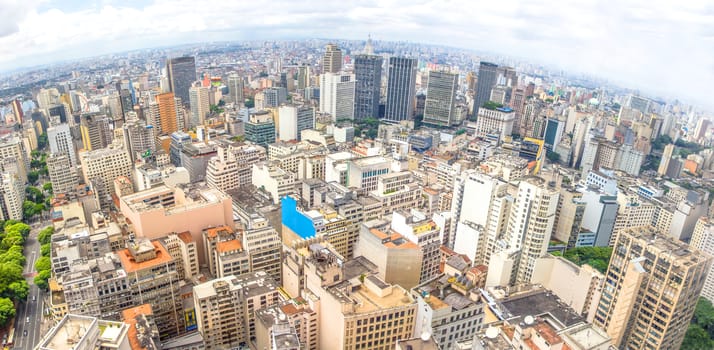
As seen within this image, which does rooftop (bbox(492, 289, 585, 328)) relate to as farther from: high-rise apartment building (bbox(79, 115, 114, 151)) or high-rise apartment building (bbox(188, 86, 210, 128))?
high-rise apartment building (bbox(188, 86, 210, 128))

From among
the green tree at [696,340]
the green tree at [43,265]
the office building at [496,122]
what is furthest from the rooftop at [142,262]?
the office building at [496,122]

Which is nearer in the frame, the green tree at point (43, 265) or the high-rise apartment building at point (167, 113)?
the green tree at point (43, 265)

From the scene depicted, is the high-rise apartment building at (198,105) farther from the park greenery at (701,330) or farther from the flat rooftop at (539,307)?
the park greenery at (701,330)

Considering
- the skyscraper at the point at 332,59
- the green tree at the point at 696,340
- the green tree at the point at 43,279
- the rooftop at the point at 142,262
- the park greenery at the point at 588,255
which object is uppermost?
the skyscraper at the point at 332,59

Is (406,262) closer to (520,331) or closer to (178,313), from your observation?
(520,331)

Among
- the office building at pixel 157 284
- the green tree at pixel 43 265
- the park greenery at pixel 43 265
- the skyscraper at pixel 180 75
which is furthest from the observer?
the skyscraper at pixel 180 75

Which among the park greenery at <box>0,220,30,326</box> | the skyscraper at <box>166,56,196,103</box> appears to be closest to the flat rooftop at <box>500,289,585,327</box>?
the park greenery at <box>0,220,30,326</box>
